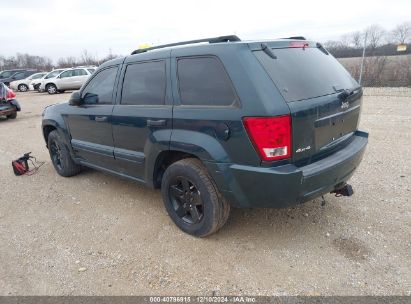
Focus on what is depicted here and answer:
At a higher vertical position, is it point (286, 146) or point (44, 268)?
point (286, 146)

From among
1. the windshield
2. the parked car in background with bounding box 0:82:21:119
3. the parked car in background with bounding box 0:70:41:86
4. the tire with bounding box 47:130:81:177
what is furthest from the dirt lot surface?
the windshield

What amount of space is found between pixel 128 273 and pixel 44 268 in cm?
79

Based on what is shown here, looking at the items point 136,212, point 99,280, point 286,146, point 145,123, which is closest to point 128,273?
point 99,280

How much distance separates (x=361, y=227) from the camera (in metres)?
3.21

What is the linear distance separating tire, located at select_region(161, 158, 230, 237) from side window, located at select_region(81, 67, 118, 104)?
135 cm

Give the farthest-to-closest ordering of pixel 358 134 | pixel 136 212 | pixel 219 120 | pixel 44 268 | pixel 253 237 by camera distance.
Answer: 1. pixel 136 212
2. pixel 358 134
3. pixel 253 237
4. pixel 44 268
5. pixel 219 120

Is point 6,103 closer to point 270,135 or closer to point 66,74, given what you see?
point 66,74

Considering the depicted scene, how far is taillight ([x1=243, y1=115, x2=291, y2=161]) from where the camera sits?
2434 millimetres

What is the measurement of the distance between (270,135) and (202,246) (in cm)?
131

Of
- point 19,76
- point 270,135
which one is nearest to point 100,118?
point 270,135

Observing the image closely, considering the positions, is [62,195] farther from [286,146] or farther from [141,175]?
[286,146]

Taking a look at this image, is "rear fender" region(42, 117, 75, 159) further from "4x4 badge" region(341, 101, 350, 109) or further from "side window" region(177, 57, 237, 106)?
"4x4 badge" region(341, 101, 350, 109)

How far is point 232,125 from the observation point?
8.43ft

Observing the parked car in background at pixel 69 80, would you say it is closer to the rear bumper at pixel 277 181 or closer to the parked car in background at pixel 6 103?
the parked car in background at pixel 6 103
